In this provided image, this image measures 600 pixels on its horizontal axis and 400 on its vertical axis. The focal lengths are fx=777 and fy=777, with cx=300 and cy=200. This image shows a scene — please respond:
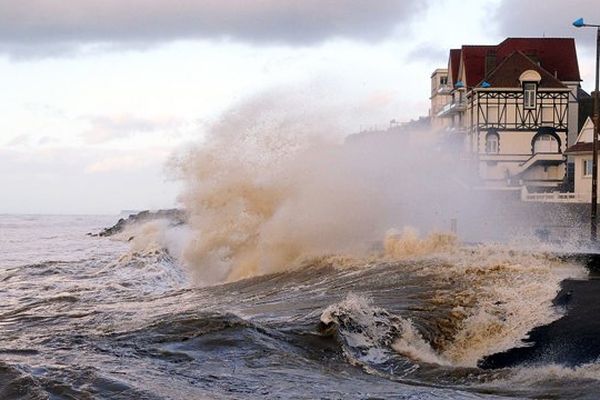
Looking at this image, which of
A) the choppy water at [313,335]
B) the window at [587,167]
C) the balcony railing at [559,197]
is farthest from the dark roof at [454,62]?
the choppy water at [313,335]

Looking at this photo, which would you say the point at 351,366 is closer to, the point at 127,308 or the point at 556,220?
the point at 127,308

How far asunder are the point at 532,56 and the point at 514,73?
480 centimetres

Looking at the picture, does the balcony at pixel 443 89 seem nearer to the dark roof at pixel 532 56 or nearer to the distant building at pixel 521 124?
the dark roof at pixel 532 56

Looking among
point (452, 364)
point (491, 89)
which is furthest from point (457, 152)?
point (452, 364)

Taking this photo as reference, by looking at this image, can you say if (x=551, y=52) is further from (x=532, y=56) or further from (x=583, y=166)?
(x=583, y=166)

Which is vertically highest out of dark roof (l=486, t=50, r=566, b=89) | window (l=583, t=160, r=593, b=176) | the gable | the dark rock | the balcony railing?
dark roof (l=486, t=50, r=566, b=89)

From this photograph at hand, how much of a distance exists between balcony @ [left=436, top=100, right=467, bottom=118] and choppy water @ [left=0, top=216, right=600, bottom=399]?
137 feet

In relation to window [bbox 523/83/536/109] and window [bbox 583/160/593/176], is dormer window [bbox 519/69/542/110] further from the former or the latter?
window [bbox 583/160/593/176]

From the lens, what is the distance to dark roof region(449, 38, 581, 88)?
56.5 meters

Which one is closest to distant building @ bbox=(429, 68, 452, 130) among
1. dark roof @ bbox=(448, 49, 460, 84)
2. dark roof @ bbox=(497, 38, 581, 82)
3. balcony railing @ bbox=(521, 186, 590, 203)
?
dark roof @ bbox=(448, 49, 460, 84)

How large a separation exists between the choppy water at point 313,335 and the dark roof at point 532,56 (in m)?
42.1

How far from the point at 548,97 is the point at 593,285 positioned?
42684 millimetres

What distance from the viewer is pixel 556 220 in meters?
33.4

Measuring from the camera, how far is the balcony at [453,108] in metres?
57.6
